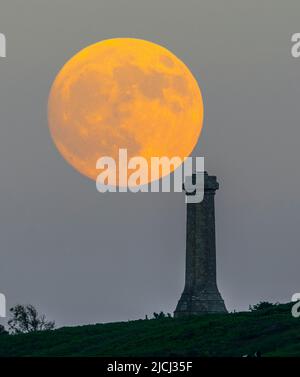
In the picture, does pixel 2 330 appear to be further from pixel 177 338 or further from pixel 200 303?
pixel 177 338

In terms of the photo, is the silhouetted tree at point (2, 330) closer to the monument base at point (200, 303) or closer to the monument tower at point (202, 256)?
the monument base at point (200, 303)

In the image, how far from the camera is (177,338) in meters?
91.8

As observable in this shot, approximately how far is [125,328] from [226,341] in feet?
50.4

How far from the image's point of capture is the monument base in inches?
4316

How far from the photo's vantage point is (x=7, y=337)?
107m

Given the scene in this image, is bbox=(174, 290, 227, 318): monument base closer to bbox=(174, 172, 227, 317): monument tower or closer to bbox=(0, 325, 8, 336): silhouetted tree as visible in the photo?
bbox=(174, 172, 227, 317): monument tower

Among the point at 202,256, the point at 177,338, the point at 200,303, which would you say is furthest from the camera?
the point at 202,256

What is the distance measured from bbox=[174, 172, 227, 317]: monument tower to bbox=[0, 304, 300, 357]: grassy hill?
6.37m

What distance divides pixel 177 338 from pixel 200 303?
17.7m

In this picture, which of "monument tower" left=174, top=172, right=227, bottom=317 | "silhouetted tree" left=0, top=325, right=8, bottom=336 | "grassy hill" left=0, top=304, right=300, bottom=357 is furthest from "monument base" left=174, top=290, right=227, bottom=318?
"silhouetted tree" left=0, top=325, right=8, bottom=336

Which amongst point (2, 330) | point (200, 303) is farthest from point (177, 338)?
point (2, 330)

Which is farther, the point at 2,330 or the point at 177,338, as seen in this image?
the point at 2,330
